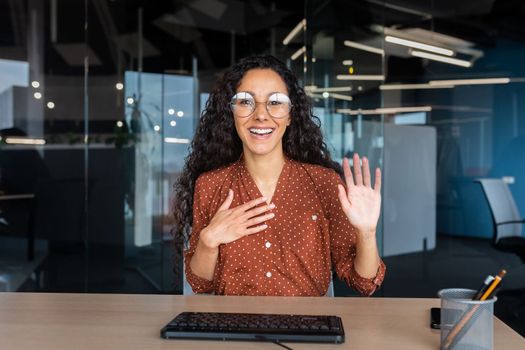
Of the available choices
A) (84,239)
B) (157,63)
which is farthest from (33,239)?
(157,63)

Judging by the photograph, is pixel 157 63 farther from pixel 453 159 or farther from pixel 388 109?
pixel 453 159

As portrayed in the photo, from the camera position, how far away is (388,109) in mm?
4926

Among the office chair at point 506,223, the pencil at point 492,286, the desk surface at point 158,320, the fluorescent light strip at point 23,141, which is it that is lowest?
the office chair at point 506,223

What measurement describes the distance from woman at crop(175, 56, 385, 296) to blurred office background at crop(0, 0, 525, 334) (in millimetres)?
2594

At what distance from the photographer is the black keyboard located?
1171 millimetres

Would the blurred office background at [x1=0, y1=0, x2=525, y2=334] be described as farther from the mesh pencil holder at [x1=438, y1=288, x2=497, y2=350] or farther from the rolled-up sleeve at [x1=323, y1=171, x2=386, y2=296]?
the mesh pencil holder at [x1=438, y1=288, x2=497, y2=350]

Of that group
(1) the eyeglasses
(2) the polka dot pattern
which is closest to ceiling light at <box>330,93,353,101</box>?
(2) the polka dot pattern

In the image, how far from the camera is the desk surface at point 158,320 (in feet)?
3.81

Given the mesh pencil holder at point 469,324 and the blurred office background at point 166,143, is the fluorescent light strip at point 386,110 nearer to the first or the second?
the blurred office background at point 166,143

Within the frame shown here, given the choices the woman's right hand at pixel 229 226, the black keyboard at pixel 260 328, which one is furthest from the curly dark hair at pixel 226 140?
the black keyboard at pixel 260 328

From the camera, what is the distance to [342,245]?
186 centimetres

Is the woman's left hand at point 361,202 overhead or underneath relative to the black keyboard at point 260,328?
overhead

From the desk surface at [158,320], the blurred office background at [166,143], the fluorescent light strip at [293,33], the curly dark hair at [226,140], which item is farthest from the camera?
the fluorescent light strip at [293,33]

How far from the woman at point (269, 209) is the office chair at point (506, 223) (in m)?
2.95
